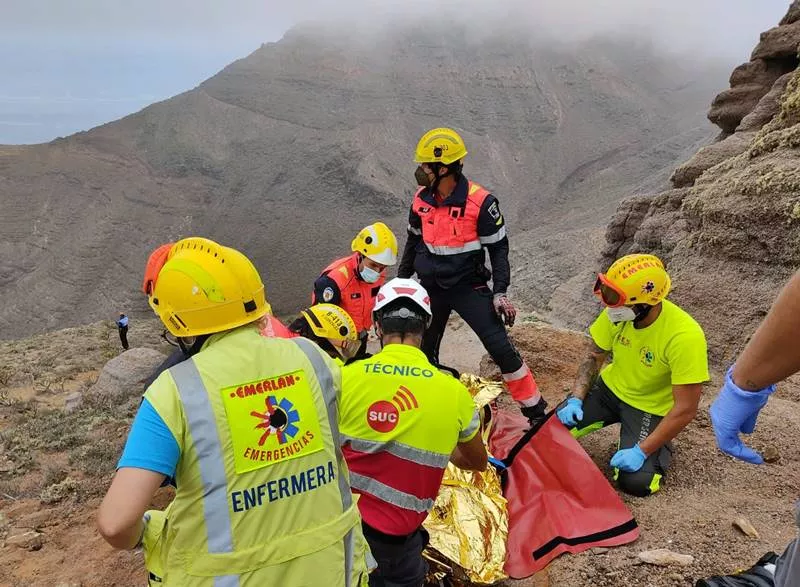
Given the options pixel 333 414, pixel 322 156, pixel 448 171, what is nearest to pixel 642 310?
pixel 448 171

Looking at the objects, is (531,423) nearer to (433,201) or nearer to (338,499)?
(433,201)

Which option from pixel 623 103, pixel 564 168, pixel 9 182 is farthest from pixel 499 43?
pixel 9 182

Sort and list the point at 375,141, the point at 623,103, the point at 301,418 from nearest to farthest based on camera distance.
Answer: the point at 301,418 < the point at 375,141 < the point at 623,103

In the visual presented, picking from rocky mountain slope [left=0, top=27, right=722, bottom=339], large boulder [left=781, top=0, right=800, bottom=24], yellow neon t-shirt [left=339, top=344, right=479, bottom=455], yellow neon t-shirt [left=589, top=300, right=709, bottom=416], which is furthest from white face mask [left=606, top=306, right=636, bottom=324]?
rocky mountain slope [left=0, top=27, right=722, bottom=339]

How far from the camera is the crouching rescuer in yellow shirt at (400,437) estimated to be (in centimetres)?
231

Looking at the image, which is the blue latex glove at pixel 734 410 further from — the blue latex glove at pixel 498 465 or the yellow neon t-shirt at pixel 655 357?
the blue latex glove at pixel 498 465

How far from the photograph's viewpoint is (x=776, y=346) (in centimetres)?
156

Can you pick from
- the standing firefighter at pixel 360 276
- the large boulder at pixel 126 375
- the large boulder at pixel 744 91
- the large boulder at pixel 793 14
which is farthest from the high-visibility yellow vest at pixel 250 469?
the large boulder at pixel 793 14

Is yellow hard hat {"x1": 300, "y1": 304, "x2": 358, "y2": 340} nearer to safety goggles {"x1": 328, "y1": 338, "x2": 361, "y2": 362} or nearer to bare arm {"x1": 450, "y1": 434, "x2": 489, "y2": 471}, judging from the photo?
safety goggles {"x1": 328, "y1": 338, "x2": 361, "y2": 362}

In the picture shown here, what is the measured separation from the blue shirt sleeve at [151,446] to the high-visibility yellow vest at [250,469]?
0.08 ft

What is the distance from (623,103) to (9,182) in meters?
37.4

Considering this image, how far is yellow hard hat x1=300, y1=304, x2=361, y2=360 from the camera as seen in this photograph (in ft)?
12.1

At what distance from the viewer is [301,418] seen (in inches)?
69.3

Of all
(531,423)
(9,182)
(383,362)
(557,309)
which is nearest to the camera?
(383,362)
